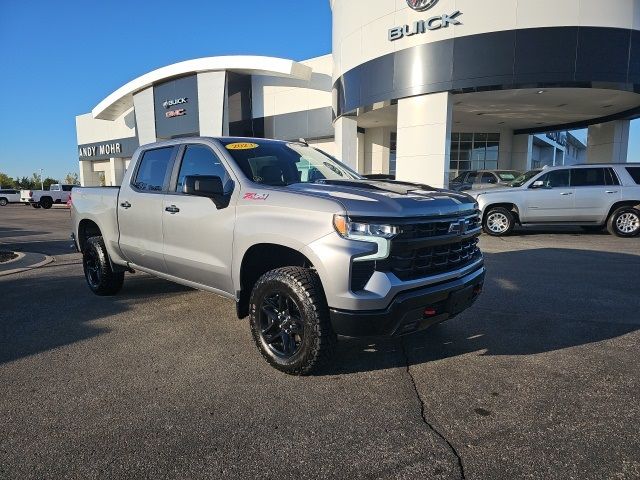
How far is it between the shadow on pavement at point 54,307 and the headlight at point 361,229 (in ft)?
9.62

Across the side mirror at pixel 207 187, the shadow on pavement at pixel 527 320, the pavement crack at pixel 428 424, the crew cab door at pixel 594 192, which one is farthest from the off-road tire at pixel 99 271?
the crew cab door at pixel 594 192

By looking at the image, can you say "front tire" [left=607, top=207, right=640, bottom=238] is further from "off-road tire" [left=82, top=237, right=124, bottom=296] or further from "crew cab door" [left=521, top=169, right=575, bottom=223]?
"off-road tire" [left=82, top=237, right=124, bottom=296]

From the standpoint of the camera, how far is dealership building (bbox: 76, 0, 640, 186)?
15.2 metres

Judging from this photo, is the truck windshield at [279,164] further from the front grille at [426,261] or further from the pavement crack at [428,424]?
the pavement crack at [428,424]

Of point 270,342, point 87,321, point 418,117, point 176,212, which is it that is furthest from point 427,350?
point 418,117

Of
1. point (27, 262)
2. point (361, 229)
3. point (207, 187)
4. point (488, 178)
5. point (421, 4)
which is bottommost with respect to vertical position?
point (27, 262)

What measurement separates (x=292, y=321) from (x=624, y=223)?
36.3ft

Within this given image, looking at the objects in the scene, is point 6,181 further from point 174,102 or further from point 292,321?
point 292,321

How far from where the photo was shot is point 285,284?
3242 millimetres

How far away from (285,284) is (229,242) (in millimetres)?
803

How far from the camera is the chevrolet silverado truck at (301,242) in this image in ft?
9.85

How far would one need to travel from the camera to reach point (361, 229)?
301 centimetres

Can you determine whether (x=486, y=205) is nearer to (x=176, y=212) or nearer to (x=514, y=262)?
(x=514, y=262)

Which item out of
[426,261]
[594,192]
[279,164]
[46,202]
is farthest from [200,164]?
[46,202]
